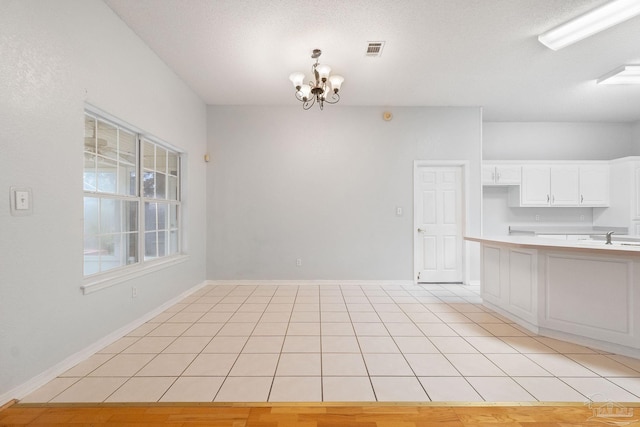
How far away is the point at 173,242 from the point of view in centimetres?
383

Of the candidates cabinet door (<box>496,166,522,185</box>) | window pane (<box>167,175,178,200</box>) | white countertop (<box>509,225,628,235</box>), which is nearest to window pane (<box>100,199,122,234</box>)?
window pane (<box>167,175,178,200</box>)

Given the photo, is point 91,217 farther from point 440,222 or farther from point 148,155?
point 440,222

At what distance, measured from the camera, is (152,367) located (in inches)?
80.4

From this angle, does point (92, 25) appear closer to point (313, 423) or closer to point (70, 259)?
point (70, 259)

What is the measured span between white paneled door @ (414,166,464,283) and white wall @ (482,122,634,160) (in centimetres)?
130

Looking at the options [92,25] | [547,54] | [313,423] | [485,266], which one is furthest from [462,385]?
[92,25]

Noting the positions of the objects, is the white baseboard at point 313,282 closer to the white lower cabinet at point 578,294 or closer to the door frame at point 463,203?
the door frame at point 463,203

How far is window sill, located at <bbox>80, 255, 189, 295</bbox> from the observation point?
2.21 meters

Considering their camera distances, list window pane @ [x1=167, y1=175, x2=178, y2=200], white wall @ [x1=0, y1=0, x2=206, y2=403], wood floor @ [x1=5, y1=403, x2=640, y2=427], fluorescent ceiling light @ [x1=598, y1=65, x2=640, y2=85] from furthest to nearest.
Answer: window pane @ [x1=167, y1=175, x2=178, y2=200] < fluorescent ceiling light @ [x1=598, y1=65, x2=640, y2=85] < white wall @ [x1=0, y1=0, x2=206, y2=403] < wood floor @ [x1=5, y1=403, x2=640, y2=427]

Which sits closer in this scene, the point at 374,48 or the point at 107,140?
the point at 107,140

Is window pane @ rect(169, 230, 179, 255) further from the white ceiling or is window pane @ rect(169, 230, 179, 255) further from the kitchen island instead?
the kitchen island

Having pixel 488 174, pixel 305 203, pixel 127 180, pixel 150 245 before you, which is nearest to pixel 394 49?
pixel 305 203

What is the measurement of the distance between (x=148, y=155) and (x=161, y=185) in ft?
1.44

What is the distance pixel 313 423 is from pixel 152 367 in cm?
136
